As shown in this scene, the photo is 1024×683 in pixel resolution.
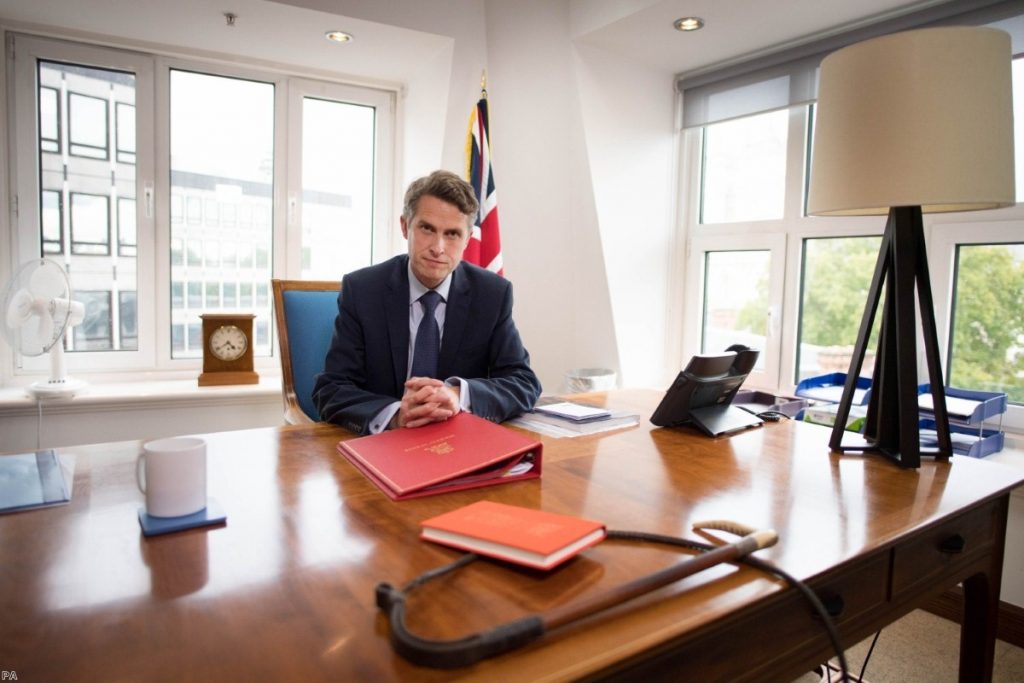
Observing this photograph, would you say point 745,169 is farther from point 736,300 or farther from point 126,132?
point 126,132

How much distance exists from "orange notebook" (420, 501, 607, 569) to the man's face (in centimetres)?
95

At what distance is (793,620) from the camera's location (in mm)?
818

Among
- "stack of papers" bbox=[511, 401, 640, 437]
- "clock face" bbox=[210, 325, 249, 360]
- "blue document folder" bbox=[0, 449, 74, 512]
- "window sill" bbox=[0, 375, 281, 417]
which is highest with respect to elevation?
"clock face" bbox=[210, 325, 249, 360]

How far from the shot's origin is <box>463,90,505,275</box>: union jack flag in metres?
2.78

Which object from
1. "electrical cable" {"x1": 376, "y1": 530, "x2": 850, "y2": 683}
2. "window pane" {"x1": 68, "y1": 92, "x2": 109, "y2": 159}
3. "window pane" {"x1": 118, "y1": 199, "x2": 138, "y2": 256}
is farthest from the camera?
"window pane" {"x1": 118, "y1": 199, "x2": 138, "y2": 256}

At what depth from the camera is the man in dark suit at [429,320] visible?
1.70 m

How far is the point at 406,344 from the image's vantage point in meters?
A: 1.74

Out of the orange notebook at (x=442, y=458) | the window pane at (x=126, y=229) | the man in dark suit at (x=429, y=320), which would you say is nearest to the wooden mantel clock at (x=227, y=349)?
the window pane at (x=126, y=229)

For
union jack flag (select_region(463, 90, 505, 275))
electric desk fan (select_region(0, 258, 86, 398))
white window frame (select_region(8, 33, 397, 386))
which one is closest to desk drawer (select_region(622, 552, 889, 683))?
union jack flag (select_region(463, 90, 505, 275))

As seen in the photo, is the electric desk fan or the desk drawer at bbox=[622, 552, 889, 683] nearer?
the desk drawer at bbox=[622, 552, 889, 683]

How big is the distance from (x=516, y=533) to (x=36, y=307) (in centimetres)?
228

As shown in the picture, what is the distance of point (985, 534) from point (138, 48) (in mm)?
3459

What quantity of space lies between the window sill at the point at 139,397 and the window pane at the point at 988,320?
275 cm

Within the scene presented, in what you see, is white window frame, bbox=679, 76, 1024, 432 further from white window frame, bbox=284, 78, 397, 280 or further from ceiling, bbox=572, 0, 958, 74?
white window frame, bbox=284, 78, 397, 280
